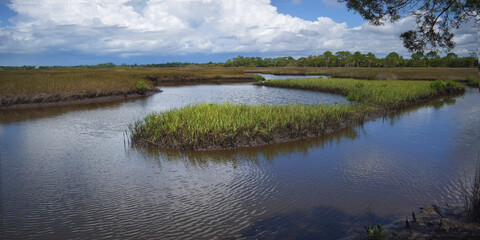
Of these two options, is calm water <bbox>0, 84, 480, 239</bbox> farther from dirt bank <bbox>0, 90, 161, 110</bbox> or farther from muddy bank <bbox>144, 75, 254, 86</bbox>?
muddy bank <bbox>144, 75, 254, 86</bbox>

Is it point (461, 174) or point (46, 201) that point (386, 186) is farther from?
point (46, 201)

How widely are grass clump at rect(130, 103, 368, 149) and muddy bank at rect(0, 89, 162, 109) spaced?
14.9 meters

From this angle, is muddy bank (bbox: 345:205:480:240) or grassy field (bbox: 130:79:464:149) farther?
grassy field (bbox: 130:79:464:149)

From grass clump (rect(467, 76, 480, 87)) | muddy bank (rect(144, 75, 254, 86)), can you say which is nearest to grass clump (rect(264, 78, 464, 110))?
grass clump (rect(467, 76, 480, 87))

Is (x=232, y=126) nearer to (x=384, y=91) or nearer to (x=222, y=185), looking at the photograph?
(x=222, y=185)

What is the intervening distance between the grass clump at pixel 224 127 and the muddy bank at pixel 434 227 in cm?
681

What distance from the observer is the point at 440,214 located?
19.6 feet

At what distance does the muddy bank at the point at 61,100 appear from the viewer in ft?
75.3

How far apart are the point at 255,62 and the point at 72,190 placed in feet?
602

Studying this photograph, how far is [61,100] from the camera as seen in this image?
25.4 meters

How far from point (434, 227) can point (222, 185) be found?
15.9 ft

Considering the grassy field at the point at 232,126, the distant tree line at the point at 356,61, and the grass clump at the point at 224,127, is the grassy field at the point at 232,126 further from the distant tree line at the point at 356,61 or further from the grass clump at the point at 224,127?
the distant tree line at the point at 356,61

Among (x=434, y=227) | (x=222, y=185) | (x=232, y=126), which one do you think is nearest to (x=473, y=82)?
(x=232, y=126)

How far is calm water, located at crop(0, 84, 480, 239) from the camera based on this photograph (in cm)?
610
